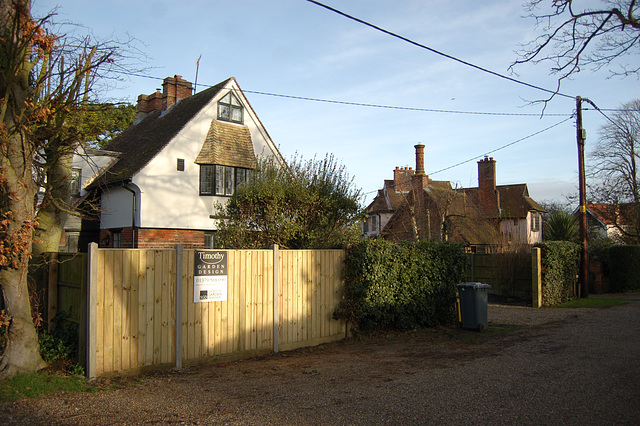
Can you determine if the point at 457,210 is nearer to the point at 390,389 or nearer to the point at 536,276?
the point at 536,276

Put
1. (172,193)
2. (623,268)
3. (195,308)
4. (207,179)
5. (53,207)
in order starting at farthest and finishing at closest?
(623,268)
(207,179)
(172,193)
(53,207)
(195,308)

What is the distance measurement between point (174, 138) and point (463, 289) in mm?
12697

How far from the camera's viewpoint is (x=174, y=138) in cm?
1934

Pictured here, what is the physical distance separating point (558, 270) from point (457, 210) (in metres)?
17.5

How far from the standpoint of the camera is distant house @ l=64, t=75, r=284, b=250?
18.6m

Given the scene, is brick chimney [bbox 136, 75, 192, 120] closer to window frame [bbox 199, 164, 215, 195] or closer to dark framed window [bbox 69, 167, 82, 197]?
dark framed window [bbox 69, 167, 82, 197]

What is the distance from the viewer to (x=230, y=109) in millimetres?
21219

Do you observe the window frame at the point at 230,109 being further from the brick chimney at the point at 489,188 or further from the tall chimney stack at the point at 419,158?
the brick chimney at the point at 489,188

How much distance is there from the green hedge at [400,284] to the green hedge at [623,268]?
13729 millimetres

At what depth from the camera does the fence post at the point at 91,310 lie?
271 inches

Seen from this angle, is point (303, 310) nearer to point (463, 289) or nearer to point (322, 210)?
point (322, 210)

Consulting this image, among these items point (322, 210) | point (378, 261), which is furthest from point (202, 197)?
point (378, 261)

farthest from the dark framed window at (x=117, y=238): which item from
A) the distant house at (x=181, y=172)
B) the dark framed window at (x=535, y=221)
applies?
the dark framed window at (x=535, y=221)

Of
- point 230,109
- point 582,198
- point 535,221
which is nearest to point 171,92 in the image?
point 230,109
